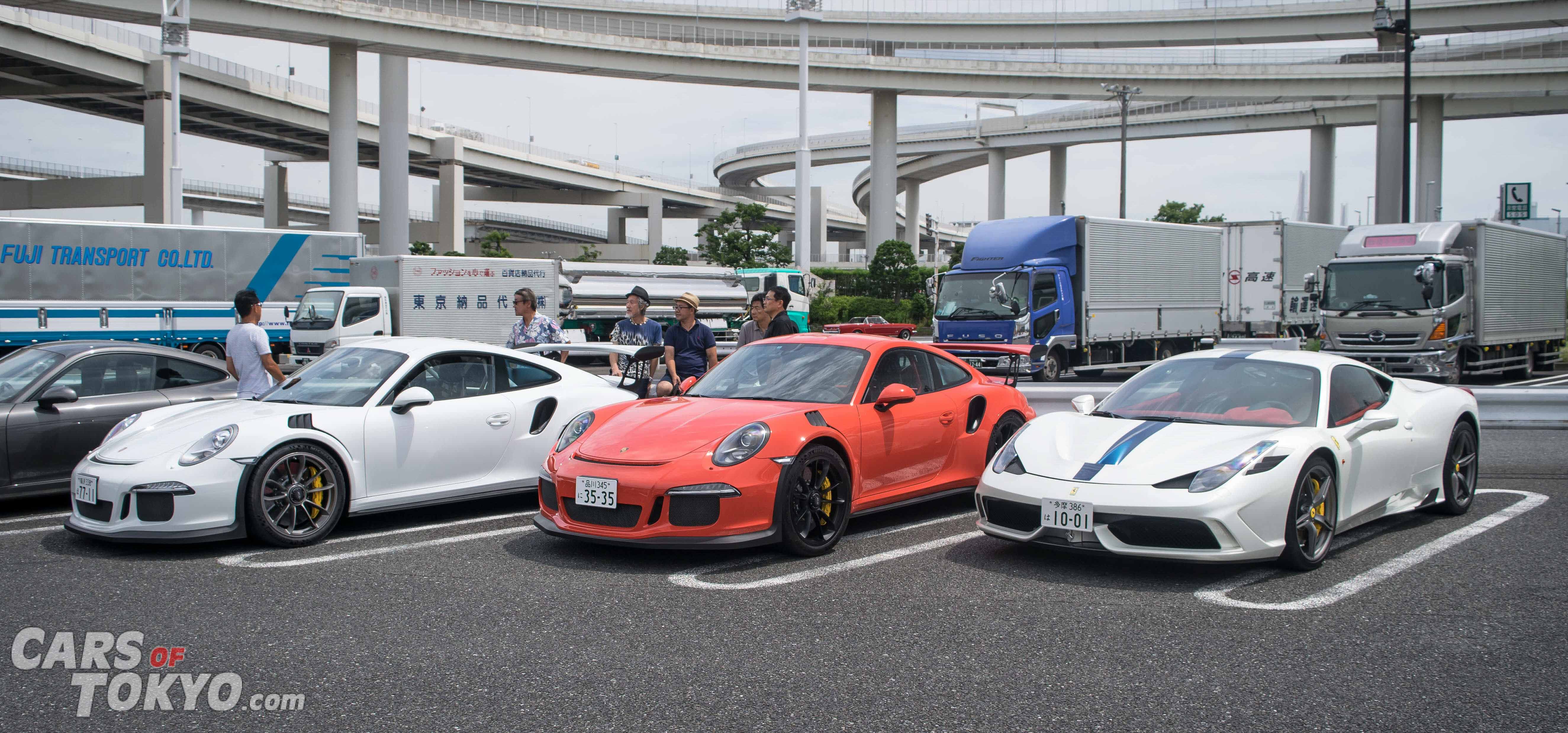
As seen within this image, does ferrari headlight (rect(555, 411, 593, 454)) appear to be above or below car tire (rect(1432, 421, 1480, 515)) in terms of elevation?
above

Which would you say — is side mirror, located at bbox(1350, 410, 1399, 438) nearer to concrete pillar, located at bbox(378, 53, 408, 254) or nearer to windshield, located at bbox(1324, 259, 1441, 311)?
windshield, located at bbox(1324, 259, 1441, 311)

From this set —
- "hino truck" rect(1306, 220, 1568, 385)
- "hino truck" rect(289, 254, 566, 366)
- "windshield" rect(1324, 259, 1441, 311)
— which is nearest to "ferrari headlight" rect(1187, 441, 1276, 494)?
"hino truck" rect(1306, 220, 1568, 385)

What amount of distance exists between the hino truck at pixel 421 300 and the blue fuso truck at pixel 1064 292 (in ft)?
28.1

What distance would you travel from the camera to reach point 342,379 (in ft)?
24.2

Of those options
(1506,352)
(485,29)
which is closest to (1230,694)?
(1506,352)

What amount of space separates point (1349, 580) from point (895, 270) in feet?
171

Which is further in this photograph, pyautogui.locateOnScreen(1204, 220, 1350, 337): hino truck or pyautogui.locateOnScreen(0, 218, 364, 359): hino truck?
pyautogui.locateOnScreen(1204, 220, 1350, 337): hino truck

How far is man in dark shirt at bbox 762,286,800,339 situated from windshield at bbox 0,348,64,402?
5310 millimetres

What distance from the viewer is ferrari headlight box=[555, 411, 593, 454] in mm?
6691

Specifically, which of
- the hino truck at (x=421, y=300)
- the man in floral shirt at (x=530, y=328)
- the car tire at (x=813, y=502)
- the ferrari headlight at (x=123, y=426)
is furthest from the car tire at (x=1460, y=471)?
the hino truck at (x=421, y=300)

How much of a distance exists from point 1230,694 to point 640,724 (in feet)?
6.87

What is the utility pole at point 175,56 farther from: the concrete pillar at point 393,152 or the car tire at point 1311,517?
the car tire at point 1311,517

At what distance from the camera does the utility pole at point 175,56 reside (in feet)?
93.8

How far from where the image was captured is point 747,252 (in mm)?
68062
